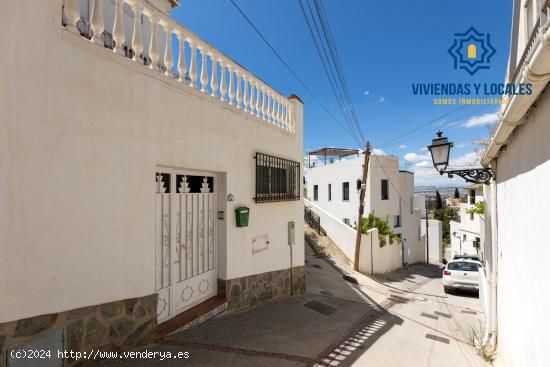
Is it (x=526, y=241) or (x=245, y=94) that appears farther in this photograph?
(x=245, y=94)

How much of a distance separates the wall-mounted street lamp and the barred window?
3099mm

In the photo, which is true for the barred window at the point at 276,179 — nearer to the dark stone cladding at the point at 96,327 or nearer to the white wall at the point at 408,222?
the dark stone cladding at the point at 96,327

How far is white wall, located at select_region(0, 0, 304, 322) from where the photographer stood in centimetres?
247

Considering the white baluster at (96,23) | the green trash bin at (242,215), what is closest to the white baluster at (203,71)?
the white baluster at (96,23)

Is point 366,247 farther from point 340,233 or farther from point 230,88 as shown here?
point 230,88

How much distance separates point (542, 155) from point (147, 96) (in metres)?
4.18

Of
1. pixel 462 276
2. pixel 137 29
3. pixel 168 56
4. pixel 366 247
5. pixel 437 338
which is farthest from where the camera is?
pixel 366 247

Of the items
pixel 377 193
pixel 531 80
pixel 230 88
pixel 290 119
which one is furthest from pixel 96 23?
pixel 377 193

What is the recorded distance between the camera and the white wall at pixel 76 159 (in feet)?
8.11

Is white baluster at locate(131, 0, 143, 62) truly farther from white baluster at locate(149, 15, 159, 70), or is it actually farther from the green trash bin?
the green trash bin

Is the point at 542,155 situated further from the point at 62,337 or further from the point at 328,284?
the point at 328,284

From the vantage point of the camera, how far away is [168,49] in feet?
13.1

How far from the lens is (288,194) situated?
673 centimetres

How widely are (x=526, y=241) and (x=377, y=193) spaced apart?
52.7 ft
